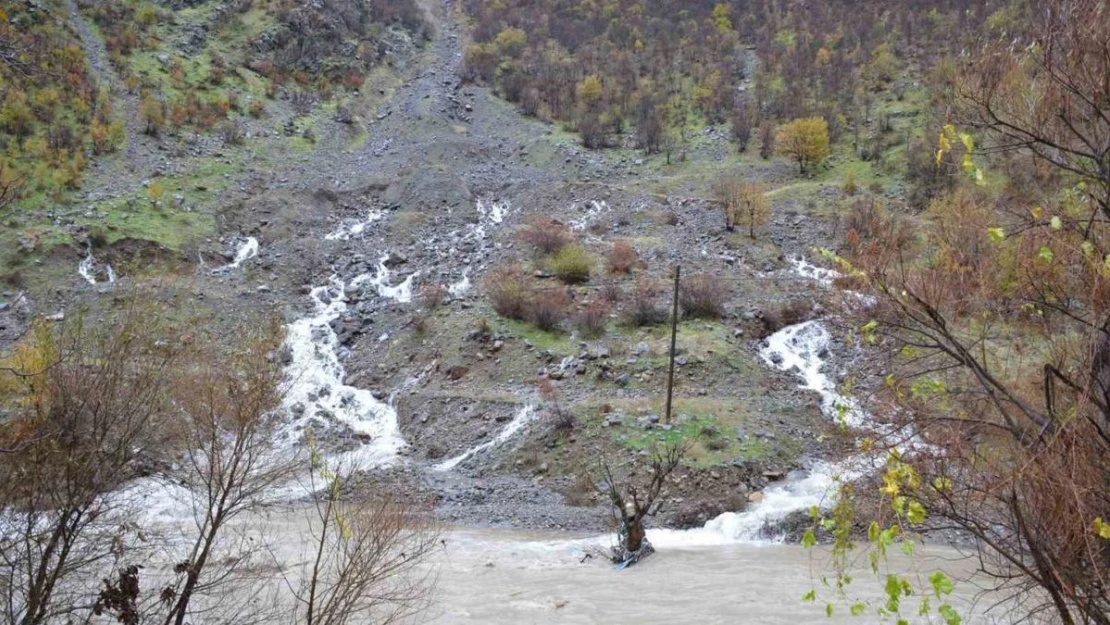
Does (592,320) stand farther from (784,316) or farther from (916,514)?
(916,514)

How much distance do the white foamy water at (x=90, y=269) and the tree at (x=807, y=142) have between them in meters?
29.0

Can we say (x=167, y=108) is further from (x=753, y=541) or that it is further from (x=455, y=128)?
(x=753, y=541)

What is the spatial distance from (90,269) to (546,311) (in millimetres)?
14686

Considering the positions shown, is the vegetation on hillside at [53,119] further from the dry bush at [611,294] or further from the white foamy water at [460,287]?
the dry bush at [611,294]

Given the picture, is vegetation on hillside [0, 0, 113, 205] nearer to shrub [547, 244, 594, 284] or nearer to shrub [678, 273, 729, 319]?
shrub [547, 244, 594, 284]

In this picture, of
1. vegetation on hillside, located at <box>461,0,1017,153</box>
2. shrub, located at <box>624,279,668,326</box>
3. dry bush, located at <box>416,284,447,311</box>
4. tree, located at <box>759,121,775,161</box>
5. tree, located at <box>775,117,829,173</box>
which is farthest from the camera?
vegetation on hillside, located at <box>461,0,1017,153</box>

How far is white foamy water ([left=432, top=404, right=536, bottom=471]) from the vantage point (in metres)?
16.6

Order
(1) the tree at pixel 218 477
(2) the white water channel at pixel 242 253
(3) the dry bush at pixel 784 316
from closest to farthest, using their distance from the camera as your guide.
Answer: (1) the tree at pixel 218 477 < (3) the dry bush at pixel 784 316 < (2) the white water channel at pixel 242 253

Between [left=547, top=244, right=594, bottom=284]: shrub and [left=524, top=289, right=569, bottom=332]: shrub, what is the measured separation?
6.15ft

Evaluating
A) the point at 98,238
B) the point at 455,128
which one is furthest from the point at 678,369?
the point at 455,128

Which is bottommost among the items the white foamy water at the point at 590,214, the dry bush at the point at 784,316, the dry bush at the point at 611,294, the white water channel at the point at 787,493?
the white water channel at the point at 787,493

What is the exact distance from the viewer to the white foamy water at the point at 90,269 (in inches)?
848

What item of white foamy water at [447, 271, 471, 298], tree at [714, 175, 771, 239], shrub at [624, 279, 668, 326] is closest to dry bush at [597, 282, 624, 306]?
shrub at [624, 279, 668, 326]

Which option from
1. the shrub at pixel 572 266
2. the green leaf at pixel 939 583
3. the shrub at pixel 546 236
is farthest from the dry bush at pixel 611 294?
the green leaf at pixel 939 583
